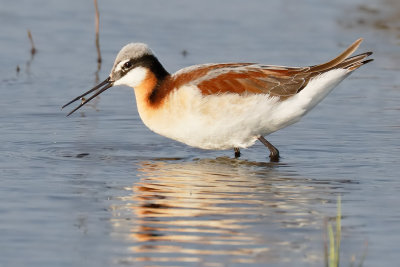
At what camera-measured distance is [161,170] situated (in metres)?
11.2

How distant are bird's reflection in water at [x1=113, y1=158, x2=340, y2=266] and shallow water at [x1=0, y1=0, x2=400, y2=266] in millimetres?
23

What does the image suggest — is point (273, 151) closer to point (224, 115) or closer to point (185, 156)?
point (224, 115)

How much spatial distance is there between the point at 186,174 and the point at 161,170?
0.34 meters

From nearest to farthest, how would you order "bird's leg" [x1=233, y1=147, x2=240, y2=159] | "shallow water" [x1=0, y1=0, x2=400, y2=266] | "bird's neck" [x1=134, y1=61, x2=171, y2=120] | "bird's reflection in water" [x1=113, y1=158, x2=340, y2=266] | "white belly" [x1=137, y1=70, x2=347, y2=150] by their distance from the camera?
1. "bird's reflection in water" [x1=113, y1=158, x2=340, y2=266]
2. "shallow water" [x1=0, y1=0, x2=400, y2=266]
3. "white belly" [x1=137, y1=70, x2=347, y2=150]
4. "bird's neck" [x1=134, y1=61, x2=171, y2=120]
5. "bird's leg" [x1=233, y1=147, x2=240, y2=159]

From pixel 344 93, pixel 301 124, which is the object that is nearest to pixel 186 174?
pixel 301 124

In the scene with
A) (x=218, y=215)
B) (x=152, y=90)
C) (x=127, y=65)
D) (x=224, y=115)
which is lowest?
(x=218, y=215)

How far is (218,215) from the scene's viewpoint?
929 cm

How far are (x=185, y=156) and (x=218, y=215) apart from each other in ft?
9.69

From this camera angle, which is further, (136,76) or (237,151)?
(237,151)

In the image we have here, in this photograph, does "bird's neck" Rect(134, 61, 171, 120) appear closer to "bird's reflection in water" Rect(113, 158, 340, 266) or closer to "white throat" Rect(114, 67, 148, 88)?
"white throat" Rect(114, 67, 148, 88)

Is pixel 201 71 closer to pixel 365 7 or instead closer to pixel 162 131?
pixel 162 131

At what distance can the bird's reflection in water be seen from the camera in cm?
814

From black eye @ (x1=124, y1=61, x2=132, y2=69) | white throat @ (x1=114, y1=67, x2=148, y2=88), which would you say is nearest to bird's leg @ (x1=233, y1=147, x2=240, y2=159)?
white throat @ (x1=114, y1=67, x2=148, y2=88)

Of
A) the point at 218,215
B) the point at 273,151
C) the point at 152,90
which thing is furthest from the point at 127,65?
the point at 218,215
